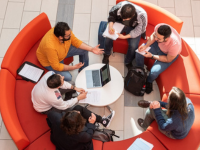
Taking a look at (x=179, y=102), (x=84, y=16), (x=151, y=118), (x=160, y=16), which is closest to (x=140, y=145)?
(x=151, y=118)

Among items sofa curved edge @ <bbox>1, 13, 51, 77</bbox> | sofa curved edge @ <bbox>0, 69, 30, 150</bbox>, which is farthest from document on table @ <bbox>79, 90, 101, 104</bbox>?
sofa curved edge @ <bbox>1, 13, 51, 77</bbox>

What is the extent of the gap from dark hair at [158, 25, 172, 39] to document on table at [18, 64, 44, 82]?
6.11 feet

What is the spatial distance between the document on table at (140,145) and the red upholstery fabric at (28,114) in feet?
3.91

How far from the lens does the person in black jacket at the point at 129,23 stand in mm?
3387

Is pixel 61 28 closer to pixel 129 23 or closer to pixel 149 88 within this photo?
pixel 129 23

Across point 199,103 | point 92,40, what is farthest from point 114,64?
point 199,103

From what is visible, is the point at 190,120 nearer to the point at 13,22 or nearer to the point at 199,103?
the point at 199,103

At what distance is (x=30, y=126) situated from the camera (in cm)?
315

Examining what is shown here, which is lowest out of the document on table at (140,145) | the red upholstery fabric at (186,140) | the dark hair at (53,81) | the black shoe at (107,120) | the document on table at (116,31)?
the black shoe at (107,120)

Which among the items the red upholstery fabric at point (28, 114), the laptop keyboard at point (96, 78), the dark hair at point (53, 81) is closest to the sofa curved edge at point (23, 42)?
the red upholstery fabric at point (28, 114)

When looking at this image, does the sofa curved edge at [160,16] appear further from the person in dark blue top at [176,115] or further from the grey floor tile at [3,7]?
the grey floor tile at [3,7]

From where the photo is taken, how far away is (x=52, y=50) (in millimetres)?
3270

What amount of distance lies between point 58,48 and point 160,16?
1.82 metres

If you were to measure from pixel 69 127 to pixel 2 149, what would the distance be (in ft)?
5.10
